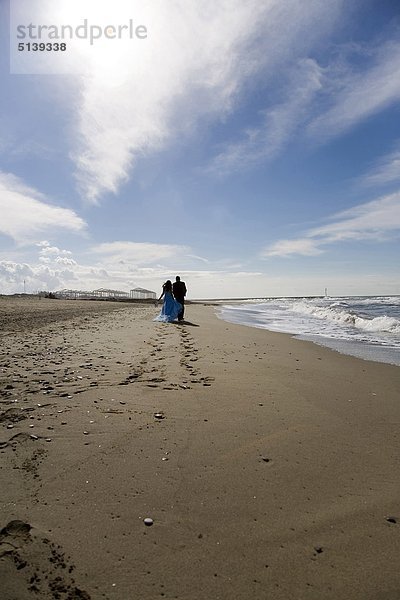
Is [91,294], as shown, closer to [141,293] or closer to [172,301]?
[141,293]

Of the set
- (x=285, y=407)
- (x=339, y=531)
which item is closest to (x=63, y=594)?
(x=339, y=531)

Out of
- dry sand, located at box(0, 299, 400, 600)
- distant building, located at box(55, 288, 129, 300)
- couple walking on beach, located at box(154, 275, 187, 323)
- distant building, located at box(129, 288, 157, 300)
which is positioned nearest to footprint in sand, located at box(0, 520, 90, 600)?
dry sand, located at box(0, 299, 400, 600)

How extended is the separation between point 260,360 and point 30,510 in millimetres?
5660

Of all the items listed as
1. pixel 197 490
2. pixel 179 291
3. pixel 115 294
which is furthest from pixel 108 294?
pixel 197 490

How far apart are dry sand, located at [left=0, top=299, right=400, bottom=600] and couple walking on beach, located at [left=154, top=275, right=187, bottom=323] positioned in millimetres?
12306

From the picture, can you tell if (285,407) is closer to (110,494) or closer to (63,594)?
(110,494)

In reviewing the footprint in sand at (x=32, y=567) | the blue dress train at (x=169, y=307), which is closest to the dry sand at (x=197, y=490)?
the footprint in sand at (x=32, y=567)

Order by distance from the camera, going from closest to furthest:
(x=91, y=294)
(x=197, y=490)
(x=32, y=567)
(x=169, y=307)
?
(x=32, y=567) < (x=197, y=490) < (x=169, y=307) < (x=91, y=294)

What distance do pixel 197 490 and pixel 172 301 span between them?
15.3m

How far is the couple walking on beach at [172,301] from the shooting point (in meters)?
17.7

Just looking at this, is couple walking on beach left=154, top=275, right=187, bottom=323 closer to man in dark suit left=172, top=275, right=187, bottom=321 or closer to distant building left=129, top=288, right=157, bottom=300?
man in dark suit left=172, top=275, right=187, bottom=321

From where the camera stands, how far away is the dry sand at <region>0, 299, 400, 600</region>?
1824 millimetres

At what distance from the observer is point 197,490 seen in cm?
256

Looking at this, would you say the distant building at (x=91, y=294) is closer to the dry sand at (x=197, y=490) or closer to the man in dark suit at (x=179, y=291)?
the man in dark suit at (x=179, y=291)
